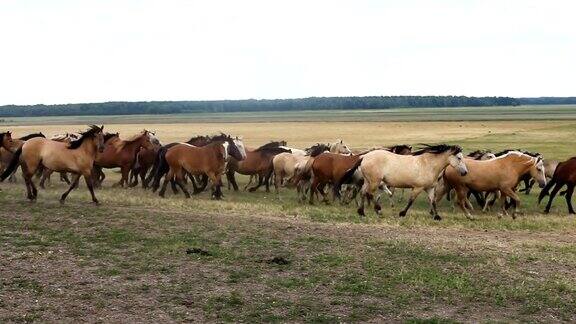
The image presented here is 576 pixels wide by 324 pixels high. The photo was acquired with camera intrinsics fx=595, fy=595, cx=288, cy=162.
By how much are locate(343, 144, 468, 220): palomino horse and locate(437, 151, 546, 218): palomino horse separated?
0.70 meters

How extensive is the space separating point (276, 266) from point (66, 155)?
8286mm

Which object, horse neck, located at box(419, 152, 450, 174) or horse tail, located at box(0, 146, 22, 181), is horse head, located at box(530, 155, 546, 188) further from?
horse tail, located at box(0, 146, 22, 181)

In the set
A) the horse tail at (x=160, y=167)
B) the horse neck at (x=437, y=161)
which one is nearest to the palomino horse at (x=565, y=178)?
the horse neck at (x=437, y=161)

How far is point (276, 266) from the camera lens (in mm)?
9938

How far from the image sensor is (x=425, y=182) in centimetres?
1578

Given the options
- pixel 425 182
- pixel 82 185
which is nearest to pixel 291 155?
pixel 425 182

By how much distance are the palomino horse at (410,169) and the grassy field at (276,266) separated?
0.85 metres

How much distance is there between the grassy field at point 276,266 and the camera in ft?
25.6

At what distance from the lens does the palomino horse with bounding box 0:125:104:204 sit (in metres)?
15.7

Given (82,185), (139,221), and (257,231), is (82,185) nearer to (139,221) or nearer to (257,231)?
(139,221)

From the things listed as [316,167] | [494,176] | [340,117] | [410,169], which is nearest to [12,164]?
[316,167]

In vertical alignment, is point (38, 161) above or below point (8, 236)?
above

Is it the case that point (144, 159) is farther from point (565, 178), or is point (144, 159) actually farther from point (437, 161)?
point (565, 178)

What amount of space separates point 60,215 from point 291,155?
8980mm
